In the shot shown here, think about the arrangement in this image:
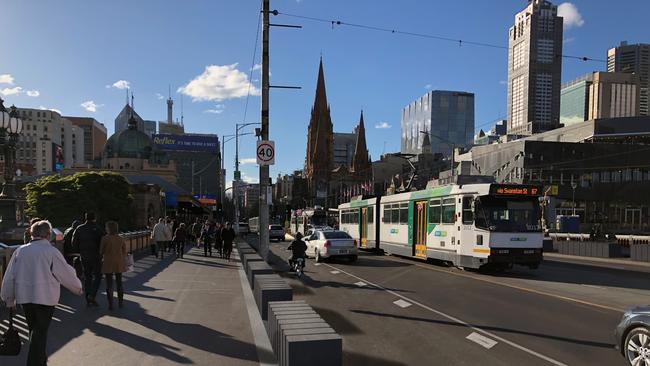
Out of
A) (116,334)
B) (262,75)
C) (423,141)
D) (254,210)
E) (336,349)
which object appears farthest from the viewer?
(254,210)

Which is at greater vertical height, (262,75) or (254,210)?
(262,75)

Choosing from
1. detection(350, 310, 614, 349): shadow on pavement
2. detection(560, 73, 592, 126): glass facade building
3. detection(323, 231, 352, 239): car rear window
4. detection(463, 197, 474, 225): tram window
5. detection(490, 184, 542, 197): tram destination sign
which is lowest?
detection(350, 310, 614, 349): shadow on pavement

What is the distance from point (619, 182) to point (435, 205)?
Result: 73745 mm

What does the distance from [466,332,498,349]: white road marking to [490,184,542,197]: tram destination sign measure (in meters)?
9.76

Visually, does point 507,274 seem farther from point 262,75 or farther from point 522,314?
point 262,75

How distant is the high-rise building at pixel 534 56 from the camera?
142 ft

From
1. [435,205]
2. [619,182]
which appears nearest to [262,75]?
[435,205]

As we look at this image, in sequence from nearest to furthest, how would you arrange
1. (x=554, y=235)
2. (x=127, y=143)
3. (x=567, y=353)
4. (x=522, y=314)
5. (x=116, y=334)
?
(x=567, y=353) → (x=116, y=334) → (x=522, y=314) → (x=554, y=235) → (x=127, y=143)

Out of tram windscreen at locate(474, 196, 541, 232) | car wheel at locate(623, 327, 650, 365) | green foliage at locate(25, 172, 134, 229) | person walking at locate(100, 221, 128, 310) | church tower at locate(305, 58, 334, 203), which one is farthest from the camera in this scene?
church tower at locate(305, 58, 334, 203)

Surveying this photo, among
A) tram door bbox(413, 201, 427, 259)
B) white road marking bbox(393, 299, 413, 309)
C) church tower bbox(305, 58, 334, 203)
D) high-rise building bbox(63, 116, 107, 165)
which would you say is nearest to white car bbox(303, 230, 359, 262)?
tram door bbox(413, 201, 427, 259)

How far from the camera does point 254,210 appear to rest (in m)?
164

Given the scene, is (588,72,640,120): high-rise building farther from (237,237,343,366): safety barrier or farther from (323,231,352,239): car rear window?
(237,237,343,366): safety barrier

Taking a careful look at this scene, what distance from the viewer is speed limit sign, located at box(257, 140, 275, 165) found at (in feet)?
61.6

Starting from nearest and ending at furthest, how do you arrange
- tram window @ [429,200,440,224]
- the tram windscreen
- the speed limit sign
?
the tram windscreen → the speed limit sign → tram window @ [429,200,440,224]
